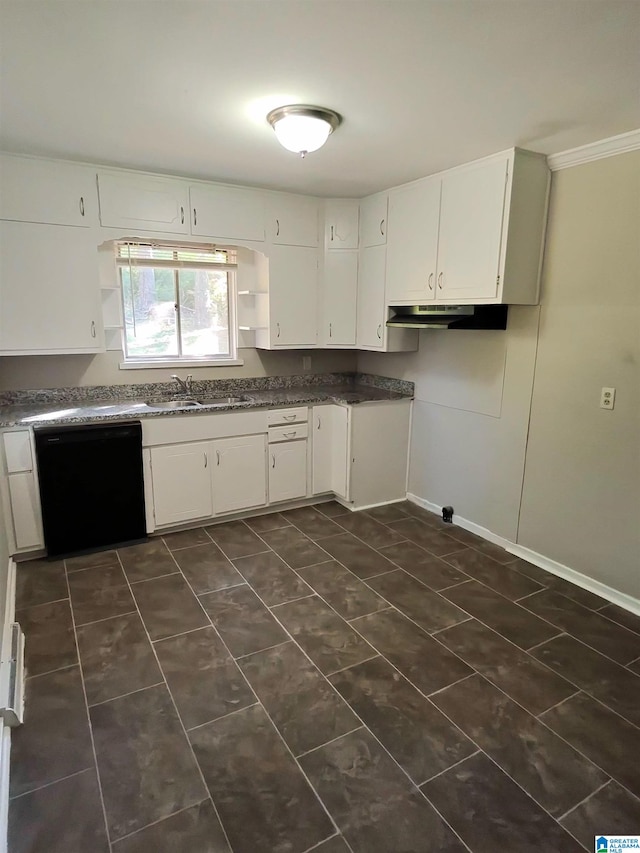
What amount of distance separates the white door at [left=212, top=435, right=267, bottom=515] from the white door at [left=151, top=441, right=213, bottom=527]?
0.07 m

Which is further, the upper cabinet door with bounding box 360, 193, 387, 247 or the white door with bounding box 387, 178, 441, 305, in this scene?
the upper cabinet door with bounding box 360, 193, 387, 247

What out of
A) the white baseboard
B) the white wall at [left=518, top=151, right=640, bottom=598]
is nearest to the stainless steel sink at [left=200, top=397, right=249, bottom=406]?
the white baseboard

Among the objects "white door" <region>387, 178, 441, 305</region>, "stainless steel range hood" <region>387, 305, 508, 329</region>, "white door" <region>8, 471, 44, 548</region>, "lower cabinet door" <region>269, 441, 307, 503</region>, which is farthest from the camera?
"lower cabinet door" <region>269, 441, 307, 503</region>

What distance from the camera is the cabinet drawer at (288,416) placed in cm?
384

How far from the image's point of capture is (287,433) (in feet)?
12.9

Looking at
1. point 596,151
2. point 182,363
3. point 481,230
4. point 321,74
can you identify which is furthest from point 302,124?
point 182,363

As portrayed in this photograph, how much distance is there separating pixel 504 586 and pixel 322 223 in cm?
297

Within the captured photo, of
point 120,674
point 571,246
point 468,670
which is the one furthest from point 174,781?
point 571,246

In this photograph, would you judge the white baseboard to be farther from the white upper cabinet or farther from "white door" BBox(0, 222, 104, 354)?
"white door" BBox(0, 222, 104, 354)

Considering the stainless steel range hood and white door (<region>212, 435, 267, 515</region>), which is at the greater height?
the stainless steel range hood

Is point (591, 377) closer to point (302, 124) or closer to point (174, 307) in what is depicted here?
point (302, 124)

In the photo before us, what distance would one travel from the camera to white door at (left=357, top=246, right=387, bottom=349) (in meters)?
3.89
